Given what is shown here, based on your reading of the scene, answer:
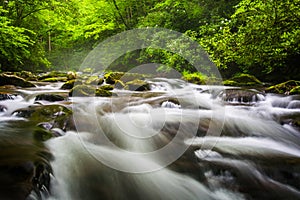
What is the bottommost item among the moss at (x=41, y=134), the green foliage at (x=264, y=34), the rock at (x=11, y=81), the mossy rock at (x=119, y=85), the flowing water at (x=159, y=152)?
the flowing water at (x=159, y=152)

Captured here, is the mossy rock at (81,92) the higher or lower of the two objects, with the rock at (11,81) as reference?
lower

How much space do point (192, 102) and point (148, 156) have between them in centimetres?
362

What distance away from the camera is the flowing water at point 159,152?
2.63m

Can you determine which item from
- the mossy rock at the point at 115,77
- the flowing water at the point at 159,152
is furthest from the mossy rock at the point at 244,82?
the mossy rock at the point at 115,77

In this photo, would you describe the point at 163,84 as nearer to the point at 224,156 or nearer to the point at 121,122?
the point at 121,122

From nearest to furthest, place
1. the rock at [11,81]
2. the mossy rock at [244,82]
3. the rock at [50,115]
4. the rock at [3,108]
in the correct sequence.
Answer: the rock at [50,115] < the rock at [3,108] < the rock at [11,81] < the mossy rock at [244,82]

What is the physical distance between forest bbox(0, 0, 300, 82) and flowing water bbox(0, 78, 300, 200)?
80.8 inches

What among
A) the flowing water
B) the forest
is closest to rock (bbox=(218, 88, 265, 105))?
the flowing water

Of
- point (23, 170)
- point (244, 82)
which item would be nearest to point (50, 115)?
point (23, 170)

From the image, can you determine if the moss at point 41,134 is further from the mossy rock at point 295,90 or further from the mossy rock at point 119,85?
the mossy rock at point 295,90

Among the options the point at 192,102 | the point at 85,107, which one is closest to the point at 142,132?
the point at 85,107

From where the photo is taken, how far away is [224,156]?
3.46 m

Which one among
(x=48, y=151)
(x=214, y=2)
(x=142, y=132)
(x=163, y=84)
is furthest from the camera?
(x=214, y=2)

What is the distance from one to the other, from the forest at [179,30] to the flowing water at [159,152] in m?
2.05
